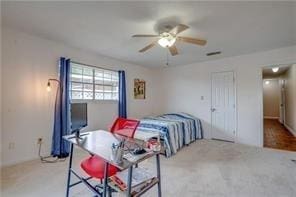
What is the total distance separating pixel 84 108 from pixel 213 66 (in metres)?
4.06

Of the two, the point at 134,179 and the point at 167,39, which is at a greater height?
the point at 167,39

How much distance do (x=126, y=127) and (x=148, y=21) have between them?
5.59 ft

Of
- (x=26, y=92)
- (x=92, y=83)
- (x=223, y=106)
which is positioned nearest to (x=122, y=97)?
(x=92, y=83)

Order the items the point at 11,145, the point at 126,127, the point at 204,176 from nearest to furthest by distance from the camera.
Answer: the point at 126,127
the point at 204,176
the point at 11,145

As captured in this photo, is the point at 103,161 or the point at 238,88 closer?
the point at 103,161

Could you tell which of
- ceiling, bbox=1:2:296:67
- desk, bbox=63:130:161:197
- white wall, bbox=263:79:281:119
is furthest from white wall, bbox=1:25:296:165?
white wall, bbox=263:79:281:119

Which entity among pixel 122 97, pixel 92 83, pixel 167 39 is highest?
pixel 167 39

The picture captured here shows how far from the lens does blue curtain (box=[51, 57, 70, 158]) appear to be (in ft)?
11.5

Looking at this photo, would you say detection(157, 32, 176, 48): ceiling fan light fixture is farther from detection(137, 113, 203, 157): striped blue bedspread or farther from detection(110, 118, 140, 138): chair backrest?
detection(137, 113, 203, 157): striped blue bedspread

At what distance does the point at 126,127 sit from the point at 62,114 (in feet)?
6.51

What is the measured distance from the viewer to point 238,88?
472cm

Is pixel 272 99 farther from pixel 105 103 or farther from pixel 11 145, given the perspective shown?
pixel 11 145

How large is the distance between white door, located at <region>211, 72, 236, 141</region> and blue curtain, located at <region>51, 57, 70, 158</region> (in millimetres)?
4055

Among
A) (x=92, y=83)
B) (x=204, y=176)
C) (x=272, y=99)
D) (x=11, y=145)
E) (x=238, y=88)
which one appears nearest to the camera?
(x=204, y=176)
